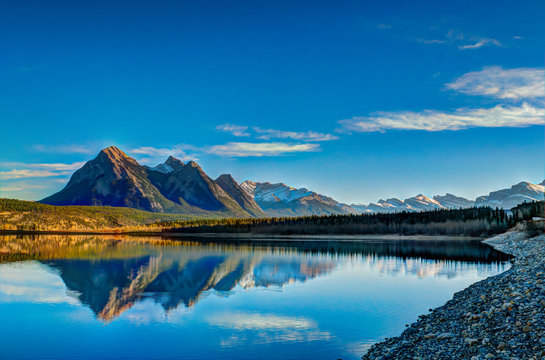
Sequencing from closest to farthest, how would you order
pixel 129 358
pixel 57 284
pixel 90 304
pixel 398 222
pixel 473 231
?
pixel 129 358 → pixel 90 304 → pixel 57 284 → pixel 473 231 → pixel 398 222

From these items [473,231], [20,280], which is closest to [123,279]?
[20,280]

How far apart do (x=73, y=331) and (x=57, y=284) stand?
780 inches

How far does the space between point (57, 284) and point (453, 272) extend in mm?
42733

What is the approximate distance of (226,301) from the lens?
3064 cm

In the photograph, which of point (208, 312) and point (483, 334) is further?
point (208, 312)

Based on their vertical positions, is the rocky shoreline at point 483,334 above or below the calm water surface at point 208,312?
above

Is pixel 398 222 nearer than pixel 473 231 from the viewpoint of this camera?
No

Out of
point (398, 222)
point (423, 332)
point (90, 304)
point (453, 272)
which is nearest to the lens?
point (423, 332)

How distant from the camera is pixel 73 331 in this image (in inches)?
874

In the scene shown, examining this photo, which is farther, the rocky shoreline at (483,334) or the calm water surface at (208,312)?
the calm water surface at (208,312)

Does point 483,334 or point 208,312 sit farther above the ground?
point 483,334

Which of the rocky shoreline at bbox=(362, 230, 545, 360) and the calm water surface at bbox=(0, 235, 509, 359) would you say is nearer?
the rocky shoreline at bbox=(362, 230, 545, 360)

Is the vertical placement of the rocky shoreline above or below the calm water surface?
above

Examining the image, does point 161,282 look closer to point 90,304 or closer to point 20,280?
point 90,304
